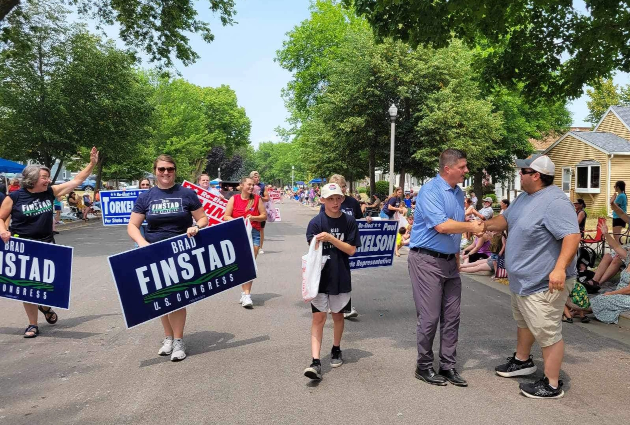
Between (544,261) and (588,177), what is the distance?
31996 mm

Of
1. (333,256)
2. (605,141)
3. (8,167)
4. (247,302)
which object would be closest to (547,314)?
(333,256)

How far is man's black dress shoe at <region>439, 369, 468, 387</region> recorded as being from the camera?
185 inches

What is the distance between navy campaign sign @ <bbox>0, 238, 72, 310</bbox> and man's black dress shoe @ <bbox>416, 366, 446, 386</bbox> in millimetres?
4169

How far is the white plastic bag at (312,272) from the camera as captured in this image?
484cm

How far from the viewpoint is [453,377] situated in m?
4.75

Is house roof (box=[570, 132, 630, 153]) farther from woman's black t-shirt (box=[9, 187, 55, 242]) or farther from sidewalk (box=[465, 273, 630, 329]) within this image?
woman's black t-shirt (box=[9, 187, 55, 242])

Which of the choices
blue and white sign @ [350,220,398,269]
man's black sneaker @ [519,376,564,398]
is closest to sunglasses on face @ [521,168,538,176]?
man's black sneaker @ [519,376,564,398]

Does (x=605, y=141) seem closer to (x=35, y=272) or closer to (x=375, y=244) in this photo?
(x=375, y=244)

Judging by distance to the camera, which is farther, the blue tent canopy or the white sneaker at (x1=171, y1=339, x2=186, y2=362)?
the blue tent canopy

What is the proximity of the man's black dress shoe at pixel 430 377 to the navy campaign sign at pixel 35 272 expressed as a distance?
4.17 metres

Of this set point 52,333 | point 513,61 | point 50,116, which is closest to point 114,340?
point 52,333

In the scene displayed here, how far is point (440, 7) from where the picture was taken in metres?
8.36

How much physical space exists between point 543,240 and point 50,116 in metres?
25.8

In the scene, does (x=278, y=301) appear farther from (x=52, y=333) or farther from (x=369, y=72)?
(x=369, y=72)
